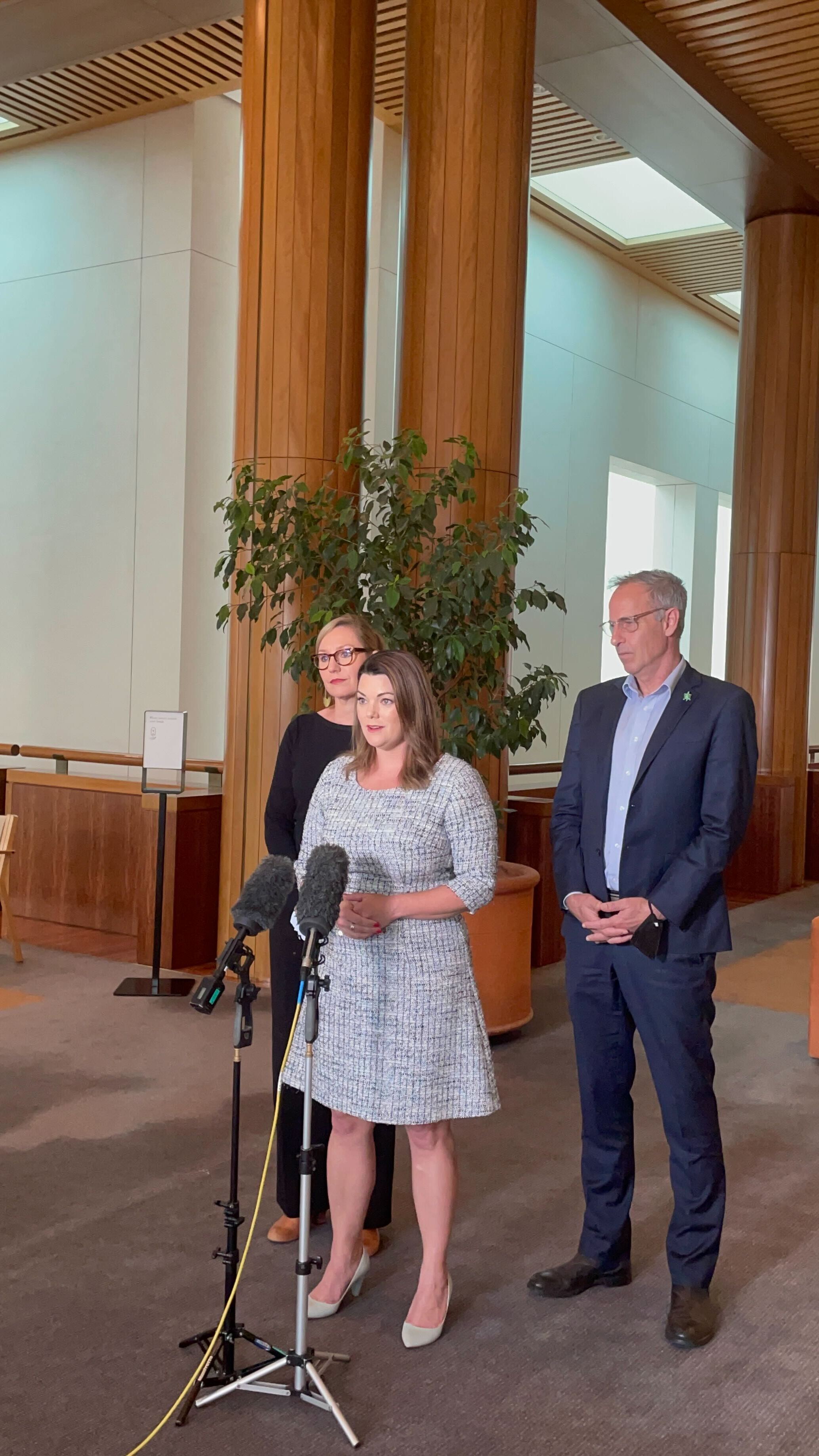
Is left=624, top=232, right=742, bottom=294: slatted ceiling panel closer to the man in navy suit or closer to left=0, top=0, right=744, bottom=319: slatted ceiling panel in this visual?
left=0, top=0, right=744, bottom=319: slatted ceiling panel

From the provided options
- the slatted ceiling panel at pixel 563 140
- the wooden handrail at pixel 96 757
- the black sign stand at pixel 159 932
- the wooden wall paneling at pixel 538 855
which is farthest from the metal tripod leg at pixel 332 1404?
the slatted ceiling panel at pixel 563 140

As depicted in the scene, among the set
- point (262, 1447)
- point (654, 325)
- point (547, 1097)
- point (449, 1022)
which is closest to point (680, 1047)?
point (449, 1022)

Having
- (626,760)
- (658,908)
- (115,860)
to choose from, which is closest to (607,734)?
(626,760)

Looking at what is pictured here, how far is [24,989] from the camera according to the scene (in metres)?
6.00

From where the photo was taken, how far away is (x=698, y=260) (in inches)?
504

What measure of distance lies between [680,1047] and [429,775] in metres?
0.87

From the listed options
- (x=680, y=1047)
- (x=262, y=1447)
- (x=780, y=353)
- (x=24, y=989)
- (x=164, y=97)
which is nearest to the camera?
(x=262, y=1447)

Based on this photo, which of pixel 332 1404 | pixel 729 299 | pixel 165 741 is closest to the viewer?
pixel 332 1404

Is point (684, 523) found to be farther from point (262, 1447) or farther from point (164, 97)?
point (262, 1447)

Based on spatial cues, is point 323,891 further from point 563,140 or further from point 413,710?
point 563,140

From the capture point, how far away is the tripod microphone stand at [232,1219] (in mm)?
2303

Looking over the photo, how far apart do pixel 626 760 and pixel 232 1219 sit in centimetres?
133

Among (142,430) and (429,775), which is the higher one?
(142,430)

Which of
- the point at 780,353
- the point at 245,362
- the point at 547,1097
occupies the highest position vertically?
the point at 780,353
